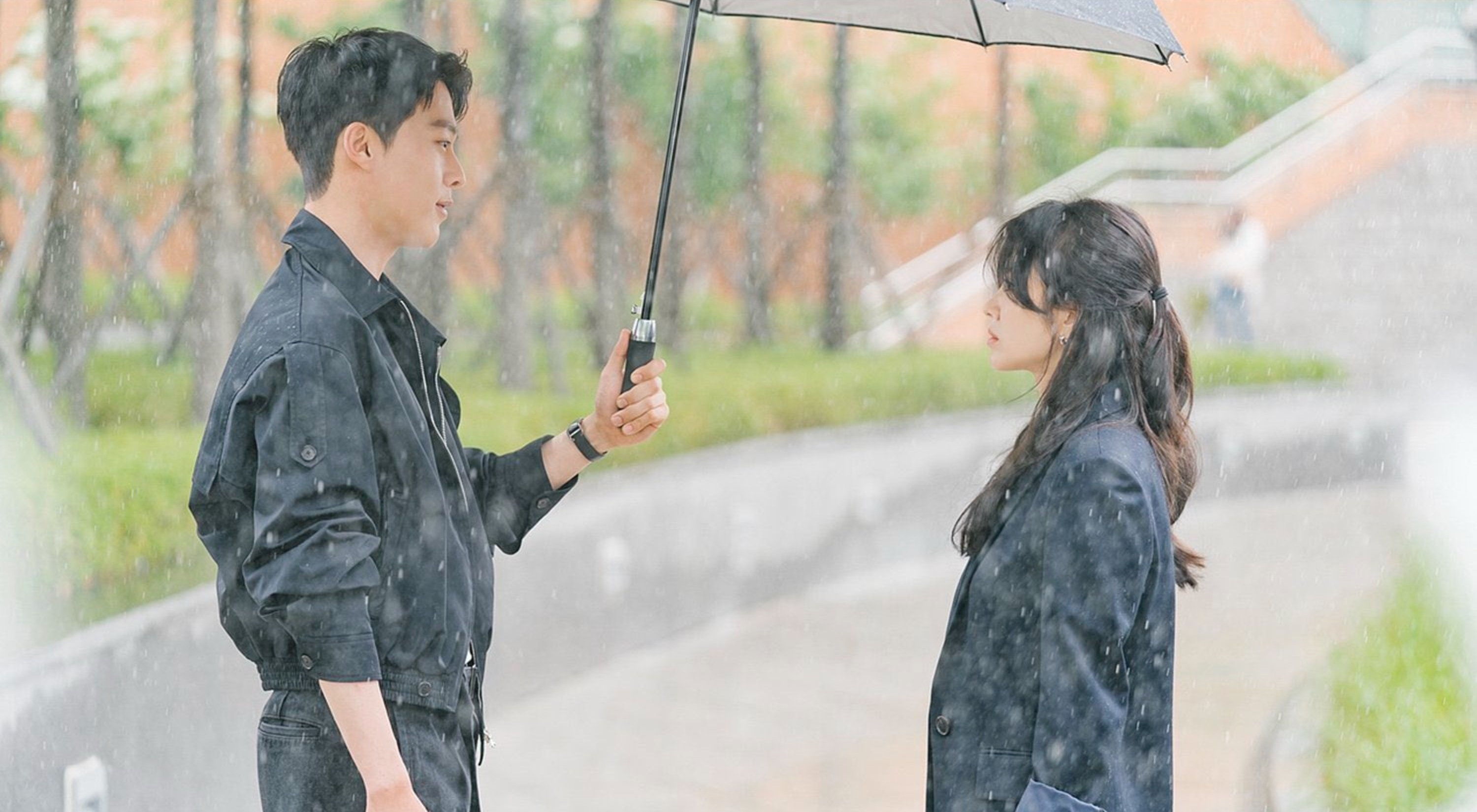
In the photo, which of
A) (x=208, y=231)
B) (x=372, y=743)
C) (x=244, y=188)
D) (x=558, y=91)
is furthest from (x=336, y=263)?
(x=558, y=91)

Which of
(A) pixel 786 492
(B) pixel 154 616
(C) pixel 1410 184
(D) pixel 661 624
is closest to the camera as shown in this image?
(B) pixel 154 616

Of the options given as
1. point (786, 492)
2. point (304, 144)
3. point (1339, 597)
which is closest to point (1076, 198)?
point (304, 144)

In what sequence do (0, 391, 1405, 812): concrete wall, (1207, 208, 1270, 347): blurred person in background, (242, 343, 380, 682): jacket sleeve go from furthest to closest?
(1207, 208, 1270, 347): blurred person in background → (0, 391, 1405, 812): concrete wall → (242, 343, 380, 682): jacket sleeve

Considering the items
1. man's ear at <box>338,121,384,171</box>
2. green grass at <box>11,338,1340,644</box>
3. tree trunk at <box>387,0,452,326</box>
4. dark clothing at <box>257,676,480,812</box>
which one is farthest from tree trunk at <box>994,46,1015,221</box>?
dark clothing at <box>257,676,480,812</box>

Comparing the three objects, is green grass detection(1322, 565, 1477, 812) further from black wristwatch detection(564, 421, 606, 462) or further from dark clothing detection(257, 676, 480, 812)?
dark clothing detection(257, 676, 480, 812)

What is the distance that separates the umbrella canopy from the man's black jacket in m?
0.97

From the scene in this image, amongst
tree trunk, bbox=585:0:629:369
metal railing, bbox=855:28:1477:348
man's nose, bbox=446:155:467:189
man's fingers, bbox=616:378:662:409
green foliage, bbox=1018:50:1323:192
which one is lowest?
man's fingers, bbox=616:378:662:409

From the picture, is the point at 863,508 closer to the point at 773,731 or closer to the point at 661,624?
→ the point at 661,624

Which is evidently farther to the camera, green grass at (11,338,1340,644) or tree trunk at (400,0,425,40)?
tree trunk at (400,0,425,40)

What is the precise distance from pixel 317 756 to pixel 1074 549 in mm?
975

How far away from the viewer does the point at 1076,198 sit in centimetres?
226

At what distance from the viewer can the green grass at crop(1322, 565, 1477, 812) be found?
13.3 feet

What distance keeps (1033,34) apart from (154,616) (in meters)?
2.77

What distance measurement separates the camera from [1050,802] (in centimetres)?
198
